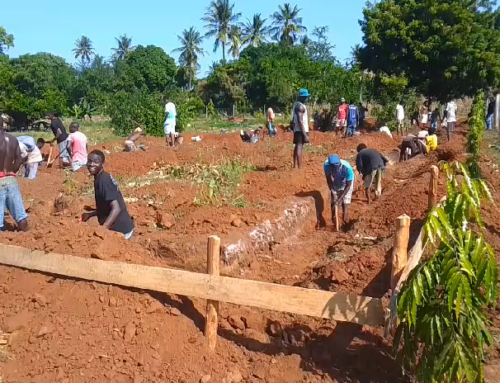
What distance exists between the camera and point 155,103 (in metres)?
24.1

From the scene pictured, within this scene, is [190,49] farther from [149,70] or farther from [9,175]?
[9,175]

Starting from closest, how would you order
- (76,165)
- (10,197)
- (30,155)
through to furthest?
(10,197), (30,155), (76,165)

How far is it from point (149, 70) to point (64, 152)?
4436cm

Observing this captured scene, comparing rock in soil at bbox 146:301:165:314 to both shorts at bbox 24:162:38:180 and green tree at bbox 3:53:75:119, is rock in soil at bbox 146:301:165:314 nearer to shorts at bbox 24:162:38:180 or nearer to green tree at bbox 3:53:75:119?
shorts at bbox 24:162:38:180

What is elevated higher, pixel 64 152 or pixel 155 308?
pixel 64 152

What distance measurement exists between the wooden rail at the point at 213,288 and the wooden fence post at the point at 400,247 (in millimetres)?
286

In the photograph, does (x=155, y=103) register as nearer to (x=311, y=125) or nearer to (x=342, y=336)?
(x=311, y=125)

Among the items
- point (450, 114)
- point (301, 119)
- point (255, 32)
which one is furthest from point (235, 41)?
point (301, 119)

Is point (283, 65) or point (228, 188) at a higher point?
point (283, 65)

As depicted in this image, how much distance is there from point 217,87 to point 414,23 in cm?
2152

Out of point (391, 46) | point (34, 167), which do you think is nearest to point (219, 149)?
point (34, 167)

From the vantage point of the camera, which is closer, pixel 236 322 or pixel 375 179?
pixel 236 322

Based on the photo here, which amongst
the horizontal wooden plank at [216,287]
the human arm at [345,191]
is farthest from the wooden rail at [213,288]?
the human arm at [345,191]

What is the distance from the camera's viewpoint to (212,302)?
14.6 ft
